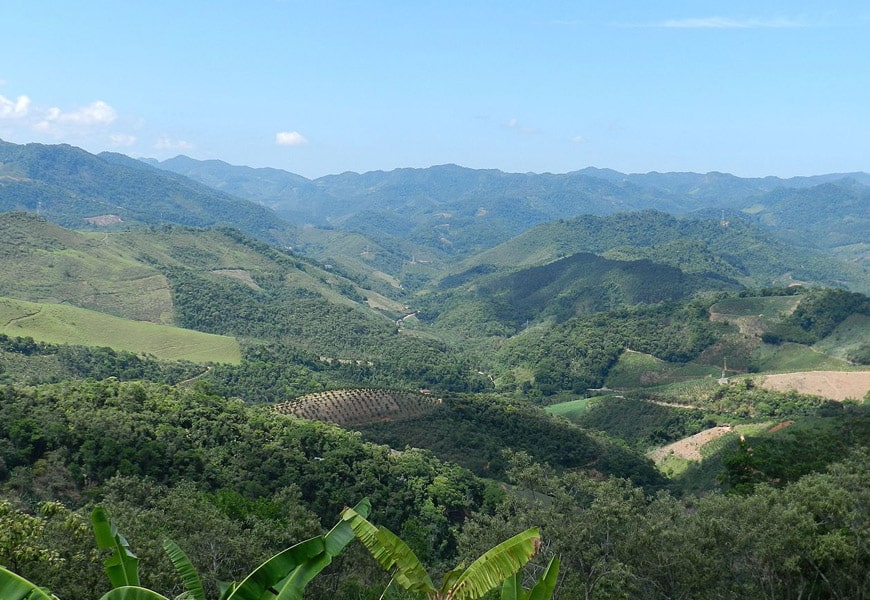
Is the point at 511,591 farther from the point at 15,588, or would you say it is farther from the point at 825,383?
the point at 825,383

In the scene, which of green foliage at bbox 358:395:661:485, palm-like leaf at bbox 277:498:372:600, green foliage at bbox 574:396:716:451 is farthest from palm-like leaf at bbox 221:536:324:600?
green foliage at bbox 574:396:716:451

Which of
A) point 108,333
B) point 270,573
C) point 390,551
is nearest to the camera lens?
point 270,573

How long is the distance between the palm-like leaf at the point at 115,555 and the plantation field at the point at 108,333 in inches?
4926

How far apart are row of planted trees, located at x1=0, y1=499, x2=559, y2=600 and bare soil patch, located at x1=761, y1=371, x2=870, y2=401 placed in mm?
109976

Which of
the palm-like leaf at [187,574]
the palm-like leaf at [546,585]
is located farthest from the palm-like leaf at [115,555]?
the palm-like leaf at [546,585]

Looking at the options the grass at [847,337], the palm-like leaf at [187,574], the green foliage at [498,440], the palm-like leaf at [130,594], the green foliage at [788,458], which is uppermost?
the palm-like leaf at [130,594]

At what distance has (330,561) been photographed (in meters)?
10.7

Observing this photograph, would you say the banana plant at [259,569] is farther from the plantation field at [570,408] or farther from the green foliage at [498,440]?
the plantation field at [570,408]

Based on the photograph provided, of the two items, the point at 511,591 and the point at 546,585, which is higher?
the point at 546,585

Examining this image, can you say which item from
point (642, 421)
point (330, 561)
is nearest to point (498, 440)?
point (642, 421)

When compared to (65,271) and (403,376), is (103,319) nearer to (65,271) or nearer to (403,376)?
(65,271)

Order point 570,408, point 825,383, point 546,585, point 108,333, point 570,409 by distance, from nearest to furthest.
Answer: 1. point 546,585
2. point 825,383
3. point 570,409
4. point 570,408
5. point 108,333

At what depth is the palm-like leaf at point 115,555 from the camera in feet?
35.9

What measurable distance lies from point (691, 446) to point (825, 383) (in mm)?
33109
